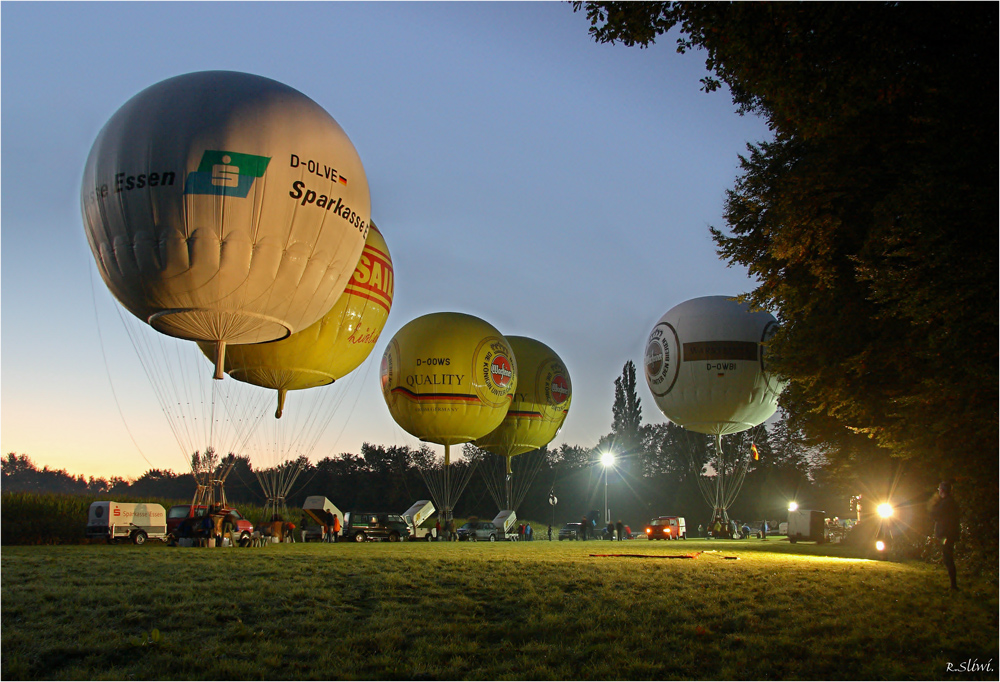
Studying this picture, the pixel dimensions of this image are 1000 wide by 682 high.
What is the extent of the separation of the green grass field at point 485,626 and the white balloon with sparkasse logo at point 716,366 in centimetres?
1585

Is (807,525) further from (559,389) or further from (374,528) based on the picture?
(374,528)

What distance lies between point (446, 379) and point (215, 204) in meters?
14.8

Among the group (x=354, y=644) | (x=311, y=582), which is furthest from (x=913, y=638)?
(x=311, y=582)

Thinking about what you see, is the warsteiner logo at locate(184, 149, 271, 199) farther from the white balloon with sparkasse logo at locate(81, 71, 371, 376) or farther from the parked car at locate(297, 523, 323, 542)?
the parked car at locate(297, 523, 323, 542)

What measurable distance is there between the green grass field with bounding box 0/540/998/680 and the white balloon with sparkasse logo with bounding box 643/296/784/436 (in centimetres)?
1585

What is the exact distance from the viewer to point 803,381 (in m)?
12.7

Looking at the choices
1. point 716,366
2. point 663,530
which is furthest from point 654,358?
point 663,530

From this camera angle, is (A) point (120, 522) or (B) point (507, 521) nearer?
(A) point (120, 522)

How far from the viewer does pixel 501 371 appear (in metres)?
28.3

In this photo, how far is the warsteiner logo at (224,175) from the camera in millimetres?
12633

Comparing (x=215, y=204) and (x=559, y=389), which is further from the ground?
(x=215, y=204)

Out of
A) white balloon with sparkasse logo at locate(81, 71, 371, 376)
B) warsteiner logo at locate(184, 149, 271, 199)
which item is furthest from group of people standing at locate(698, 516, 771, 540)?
warsteiner logo at locate(184, 149, 271, 199)

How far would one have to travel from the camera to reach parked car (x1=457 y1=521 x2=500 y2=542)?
39656 mm

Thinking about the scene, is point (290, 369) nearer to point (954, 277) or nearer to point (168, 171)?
point (168, 171)
